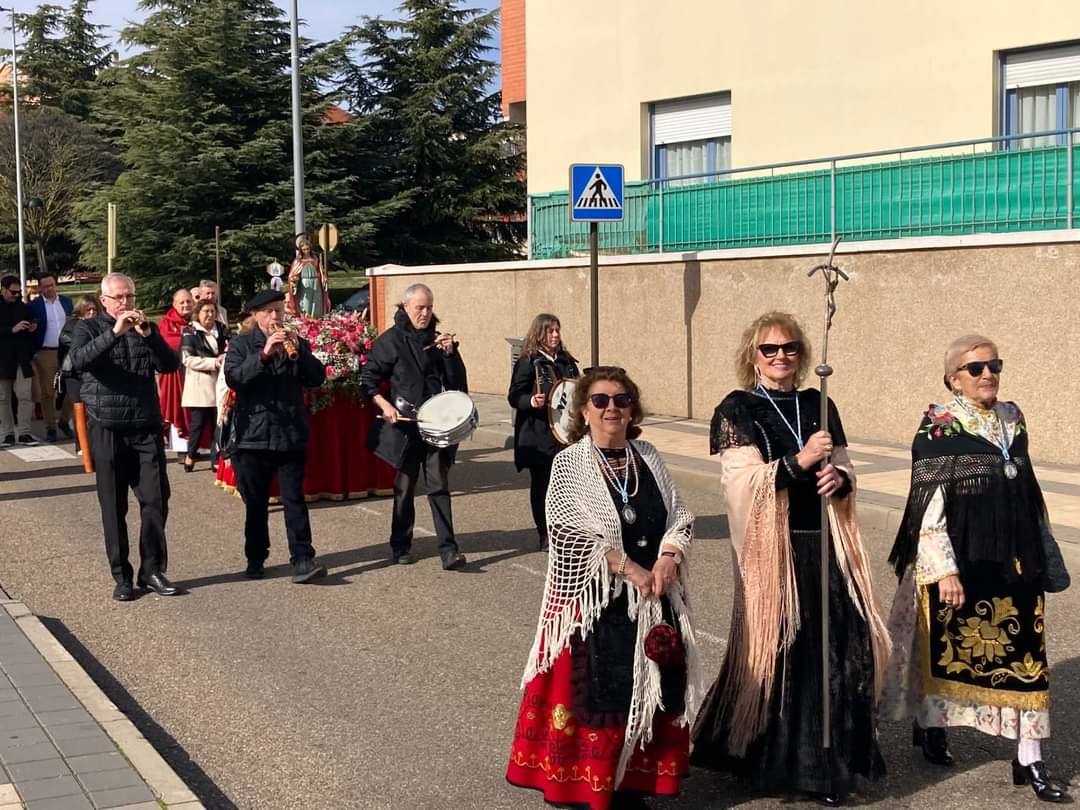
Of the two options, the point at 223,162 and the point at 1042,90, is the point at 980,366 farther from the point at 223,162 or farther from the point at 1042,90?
the point at 223,162

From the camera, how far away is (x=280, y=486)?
28.9ft

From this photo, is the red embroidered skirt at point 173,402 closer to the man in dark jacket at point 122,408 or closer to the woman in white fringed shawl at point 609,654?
the man in dark jacket at point 122,408

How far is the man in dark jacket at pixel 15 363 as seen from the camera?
16344 millimetres

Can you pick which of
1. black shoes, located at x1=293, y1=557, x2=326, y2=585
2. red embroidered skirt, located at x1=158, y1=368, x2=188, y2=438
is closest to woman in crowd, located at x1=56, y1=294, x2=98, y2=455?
red embroidered skirt, located at x1=158, y1=368, x2=188, y2=438

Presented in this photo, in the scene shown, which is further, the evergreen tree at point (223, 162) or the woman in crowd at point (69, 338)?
the evergreen tree at point (223, 162)

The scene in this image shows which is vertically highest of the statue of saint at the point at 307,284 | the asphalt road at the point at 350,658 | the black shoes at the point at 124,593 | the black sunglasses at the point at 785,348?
the statue of saint at the point at 307,284

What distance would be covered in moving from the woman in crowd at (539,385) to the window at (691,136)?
1167 centimetres

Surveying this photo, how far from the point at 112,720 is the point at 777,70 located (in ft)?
52.9

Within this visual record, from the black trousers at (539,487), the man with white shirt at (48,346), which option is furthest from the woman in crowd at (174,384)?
the black trousers at (539,487)

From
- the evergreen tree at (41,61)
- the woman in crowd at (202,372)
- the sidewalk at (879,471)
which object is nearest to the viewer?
the sidewalk at (879,471)

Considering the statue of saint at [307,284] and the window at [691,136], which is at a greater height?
the window at [691,136]

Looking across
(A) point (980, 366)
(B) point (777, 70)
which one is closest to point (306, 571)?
(A) point (980, 366)

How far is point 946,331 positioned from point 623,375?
372 inches

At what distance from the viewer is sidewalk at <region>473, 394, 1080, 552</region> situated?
34.3 feet
